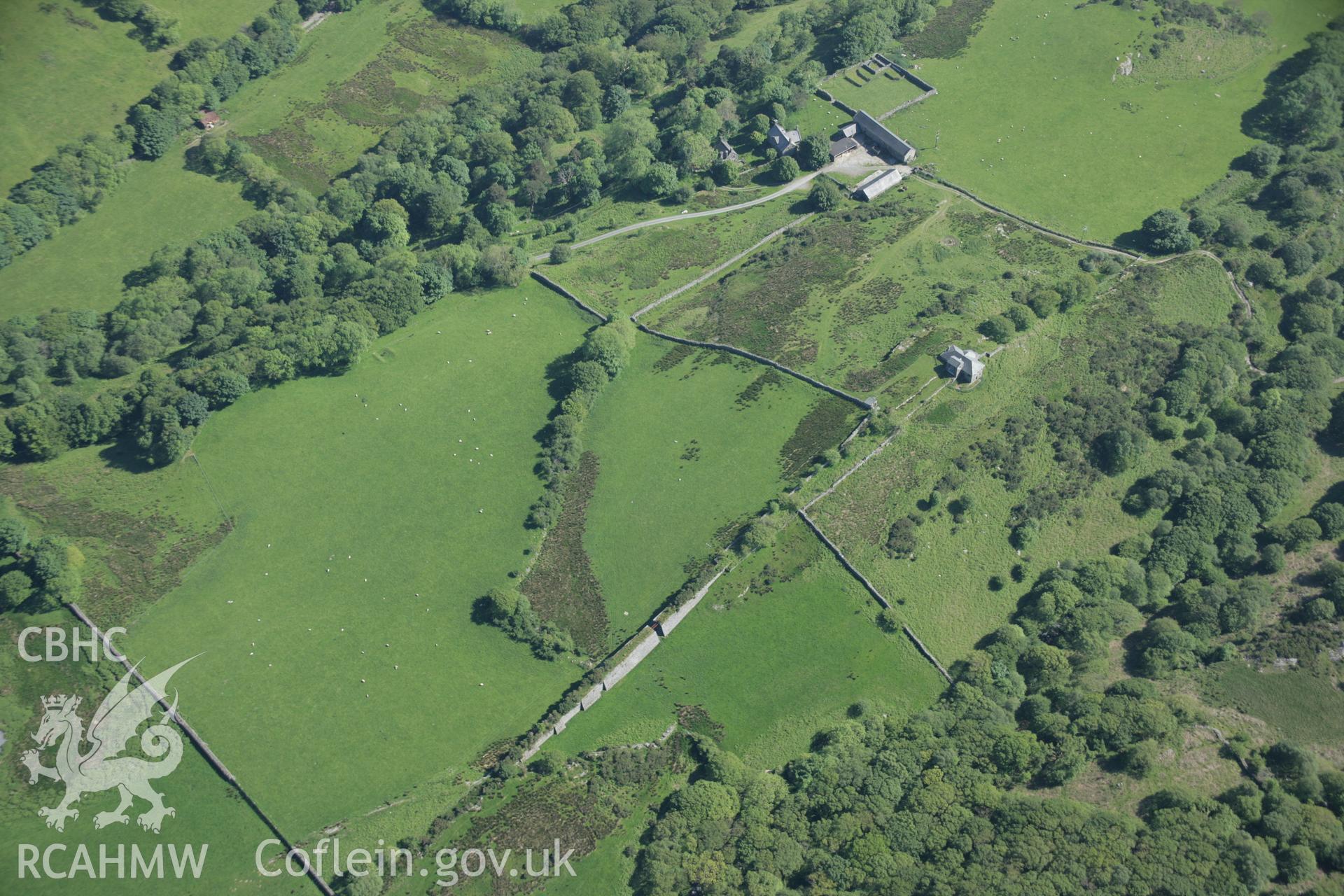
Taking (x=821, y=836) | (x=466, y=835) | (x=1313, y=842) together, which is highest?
(x=1313, y=842)

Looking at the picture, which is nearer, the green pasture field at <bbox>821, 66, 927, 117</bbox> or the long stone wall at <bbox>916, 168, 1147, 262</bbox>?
the long stone wall at <bbox>916, 168, 1147, 262</bbox>

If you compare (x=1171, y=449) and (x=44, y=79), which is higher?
(x=44, y=79)

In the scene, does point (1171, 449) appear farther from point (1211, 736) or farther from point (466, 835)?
point (466, 835)

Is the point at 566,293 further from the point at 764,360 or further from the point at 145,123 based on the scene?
the point at 145,123

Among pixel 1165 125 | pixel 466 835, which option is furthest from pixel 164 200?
pixel 1165 125

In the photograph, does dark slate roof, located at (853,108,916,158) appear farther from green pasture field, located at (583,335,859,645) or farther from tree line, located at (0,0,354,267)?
tree line, located at (0,0,354,267)

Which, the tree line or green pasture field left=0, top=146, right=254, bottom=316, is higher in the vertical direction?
the tree line

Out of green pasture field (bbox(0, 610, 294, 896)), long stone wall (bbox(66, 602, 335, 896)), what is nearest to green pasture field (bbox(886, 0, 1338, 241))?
long stone wall (bbox(66, 602, 335, 896))
